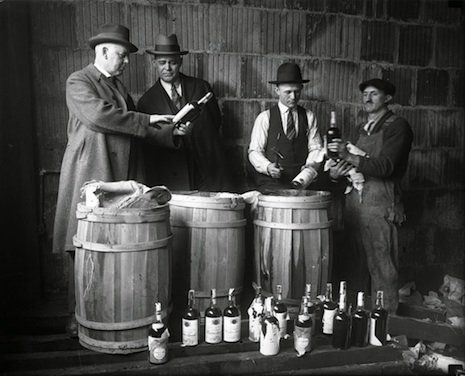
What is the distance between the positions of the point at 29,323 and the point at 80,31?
7.54 feet

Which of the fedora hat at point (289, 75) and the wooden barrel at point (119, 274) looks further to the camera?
the fedora hat at point (289, 75)

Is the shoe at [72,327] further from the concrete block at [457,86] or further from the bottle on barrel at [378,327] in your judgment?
the concrete block at [457,86]

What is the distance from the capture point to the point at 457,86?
198 inches

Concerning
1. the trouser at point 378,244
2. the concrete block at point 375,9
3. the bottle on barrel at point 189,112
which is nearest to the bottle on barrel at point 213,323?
the bottle on barrel at point 189,112

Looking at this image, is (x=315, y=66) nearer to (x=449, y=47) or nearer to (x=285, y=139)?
(x=285, y=139)

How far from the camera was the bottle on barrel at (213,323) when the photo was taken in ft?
9.61

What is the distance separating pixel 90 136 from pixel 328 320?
6.48ft

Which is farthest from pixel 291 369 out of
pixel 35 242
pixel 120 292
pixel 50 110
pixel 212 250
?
pixel 50 110

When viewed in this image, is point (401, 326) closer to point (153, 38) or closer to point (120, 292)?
point (120, 292)

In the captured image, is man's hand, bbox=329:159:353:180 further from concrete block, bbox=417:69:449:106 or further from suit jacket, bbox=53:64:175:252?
suit jacket, bbox=53:64:175:252

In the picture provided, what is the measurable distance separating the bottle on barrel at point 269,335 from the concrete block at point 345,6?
302 cm

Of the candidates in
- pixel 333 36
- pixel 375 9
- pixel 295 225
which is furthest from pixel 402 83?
pixel 295 225

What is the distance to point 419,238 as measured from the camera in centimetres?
508

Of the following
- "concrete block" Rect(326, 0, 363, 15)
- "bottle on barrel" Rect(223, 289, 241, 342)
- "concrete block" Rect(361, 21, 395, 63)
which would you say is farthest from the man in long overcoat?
"concrete block" Rect(361, 21, 395, 63)
